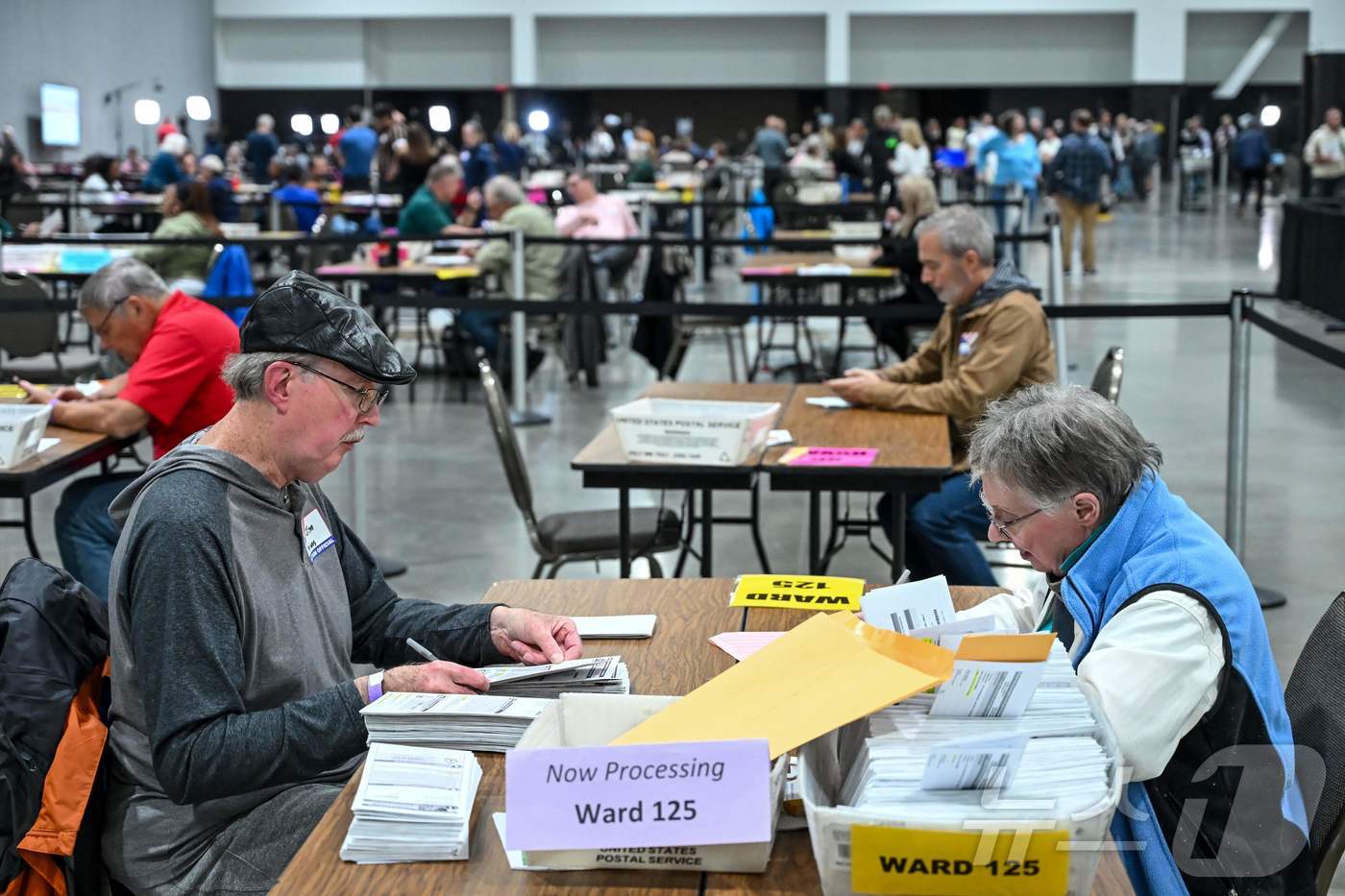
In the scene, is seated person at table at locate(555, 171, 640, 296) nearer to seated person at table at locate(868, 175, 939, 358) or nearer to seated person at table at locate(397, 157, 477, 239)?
seated person at table at locate(397, 157, 477, 239)

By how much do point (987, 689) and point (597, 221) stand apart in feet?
27.8

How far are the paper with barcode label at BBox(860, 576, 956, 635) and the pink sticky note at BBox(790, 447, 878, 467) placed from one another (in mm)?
1743

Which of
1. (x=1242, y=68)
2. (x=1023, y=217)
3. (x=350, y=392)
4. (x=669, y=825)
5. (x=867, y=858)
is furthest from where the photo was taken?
(x=1242, y=68)

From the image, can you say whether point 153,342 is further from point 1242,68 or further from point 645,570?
point 1242,68

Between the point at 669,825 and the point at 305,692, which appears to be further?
the point at 305,692

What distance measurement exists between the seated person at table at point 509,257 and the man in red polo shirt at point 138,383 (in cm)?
404

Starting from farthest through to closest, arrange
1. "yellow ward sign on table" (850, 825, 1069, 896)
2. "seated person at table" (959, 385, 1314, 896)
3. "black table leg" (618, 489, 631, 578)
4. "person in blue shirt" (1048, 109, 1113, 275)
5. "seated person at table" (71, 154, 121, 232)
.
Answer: "seated person at table" (71, 154, 121, 232), "person in blue shirt" (1048, 109, 1113, 275), "black table leg" (618, 489, 631, 578), "seated person at table" (959, 385, 1314, 896), "yellow ward sign on table" (850, 825, 1069, 896)

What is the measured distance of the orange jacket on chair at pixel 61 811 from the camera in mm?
1765

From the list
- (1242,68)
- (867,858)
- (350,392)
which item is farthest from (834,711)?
(1242,68)

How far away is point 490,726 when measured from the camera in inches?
66.5

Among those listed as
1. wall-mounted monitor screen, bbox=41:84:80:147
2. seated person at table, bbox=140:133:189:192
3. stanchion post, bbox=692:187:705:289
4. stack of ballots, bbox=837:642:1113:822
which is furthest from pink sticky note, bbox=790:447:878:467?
wall-mounted monitor screen, bbox=41:84:80:147

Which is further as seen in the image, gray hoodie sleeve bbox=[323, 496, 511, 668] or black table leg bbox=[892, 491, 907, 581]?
black table leg bbox=[892, 491, 907, 581]

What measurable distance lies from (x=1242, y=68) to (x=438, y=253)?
2252 cm

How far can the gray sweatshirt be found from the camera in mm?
1705
